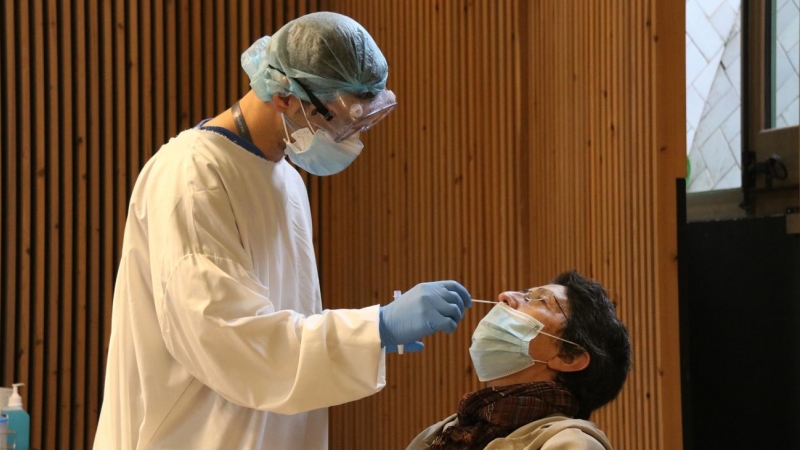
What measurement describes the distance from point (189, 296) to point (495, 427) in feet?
2.88

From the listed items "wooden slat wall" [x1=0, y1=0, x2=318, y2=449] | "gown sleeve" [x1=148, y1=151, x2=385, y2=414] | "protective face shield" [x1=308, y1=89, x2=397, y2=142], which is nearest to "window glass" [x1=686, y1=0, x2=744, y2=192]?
"protective face shield" [x1=308, y1=89, x2=397, y2=142]

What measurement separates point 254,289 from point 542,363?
82cm

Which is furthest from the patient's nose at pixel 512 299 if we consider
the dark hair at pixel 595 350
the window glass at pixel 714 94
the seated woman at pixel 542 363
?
the window glass at pixel 714 94

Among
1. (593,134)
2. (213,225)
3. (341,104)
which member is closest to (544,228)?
(593,134)

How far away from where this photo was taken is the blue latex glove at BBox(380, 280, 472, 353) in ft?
6.51

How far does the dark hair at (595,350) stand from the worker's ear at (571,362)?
0.01m

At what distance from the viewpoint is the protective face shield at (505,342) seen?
2.39 metres

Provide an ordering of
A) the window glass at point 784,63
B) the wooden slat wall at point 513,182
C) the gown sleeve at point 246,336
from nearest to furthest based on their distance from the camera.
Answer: the gown sleeve at point 246,336
the wooden slat wall at point 513,182
the window glass at point 784,63

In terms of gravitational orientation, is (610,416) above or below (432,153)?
below

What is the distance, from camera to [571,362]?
2383 millimetres

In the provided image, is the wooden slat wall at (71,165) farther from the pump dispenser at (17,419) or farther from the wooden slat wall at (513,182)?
the wooden slat wall at (513,182)

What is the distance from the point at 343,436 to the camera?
192 inches

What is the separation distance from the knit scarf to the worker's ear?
0.16 feet

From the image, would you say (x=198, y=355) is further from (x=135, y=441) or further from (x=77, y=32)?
(x=77, y=32)
